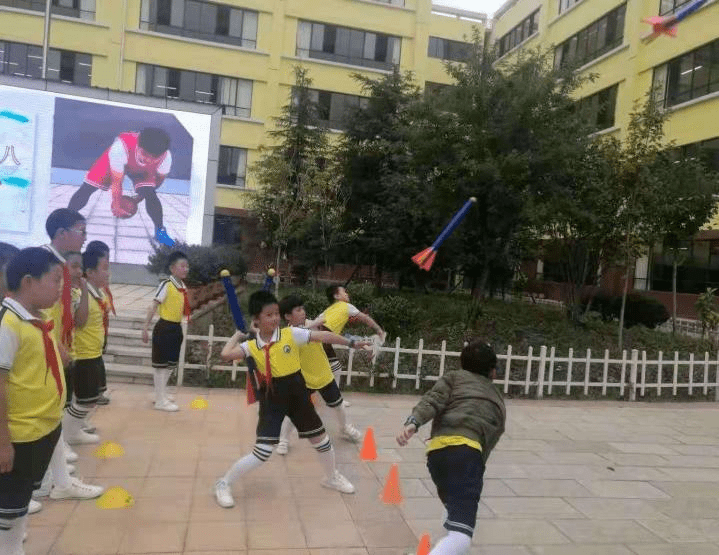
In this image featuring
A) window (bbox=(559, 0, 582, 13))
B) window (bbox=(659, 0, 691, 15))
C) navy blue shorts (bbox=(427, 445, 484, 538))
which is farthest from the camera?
window (bbox=(559, 0, 582, 13))

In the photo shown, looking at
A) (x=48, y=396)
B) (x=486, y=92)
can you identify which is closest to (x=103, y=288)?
(x=48, y=396)

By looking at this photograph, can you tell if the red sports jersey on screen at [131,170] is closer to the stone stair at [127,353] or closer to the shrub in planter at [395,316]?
the stone stair at [127,353]

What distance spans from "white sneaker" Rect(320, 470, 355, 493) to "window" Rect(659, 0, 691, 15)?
22.0m

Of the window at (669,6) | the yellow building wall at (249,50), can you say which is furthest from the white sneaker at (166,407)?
the window at (669,6)

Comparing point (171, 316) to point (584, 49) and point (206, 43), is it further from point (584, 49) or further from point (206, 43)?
point (584, 49)

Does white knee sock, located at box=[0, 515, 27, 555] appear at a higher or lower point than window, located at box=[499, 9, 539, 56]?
lower

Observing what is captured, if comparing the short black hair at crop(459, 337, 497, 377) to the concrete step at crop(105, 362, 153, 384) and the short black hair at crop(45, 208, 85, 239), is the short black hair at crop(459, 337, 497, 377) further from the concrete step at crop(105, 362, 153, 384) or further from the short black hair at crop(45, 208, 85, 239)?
the concrete step at crop(105, 362, 153, 384)

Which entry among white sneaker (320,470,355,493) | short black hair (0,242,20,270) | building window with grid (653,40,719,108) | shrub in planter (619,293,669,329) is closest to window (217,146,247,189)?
building window with grid (653,40,719,108)

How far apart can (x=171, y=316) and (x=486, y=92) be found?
23.5 feet

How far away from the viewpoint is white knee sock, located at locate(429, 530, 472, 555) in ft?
10.5

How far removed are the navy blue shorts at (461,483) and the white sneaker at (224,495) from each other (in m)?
1.75

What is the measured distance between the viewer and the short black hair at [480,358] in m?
3.54

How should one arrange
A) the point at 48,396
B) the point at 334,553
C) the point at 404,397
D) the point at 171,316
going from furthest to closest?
1. the point at 404,397
2. the point at 171,316
3. the point at 334,553
4. the point at 48,396

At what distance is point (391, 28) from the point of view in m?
28.8
